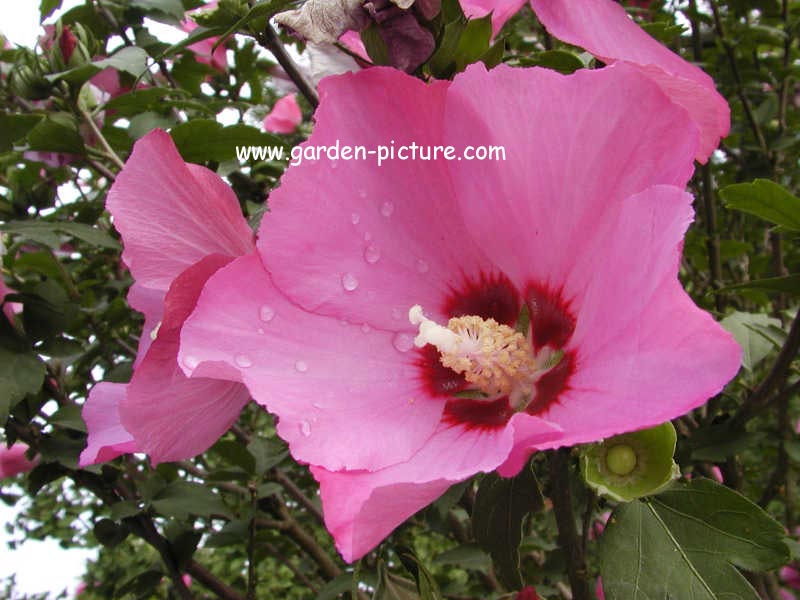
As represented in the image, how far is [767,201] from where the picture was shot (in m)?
0.75

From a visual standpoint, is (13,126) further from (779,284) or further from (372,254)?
(779,284)

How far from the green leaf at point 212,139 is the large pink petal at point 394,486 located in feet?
1.76

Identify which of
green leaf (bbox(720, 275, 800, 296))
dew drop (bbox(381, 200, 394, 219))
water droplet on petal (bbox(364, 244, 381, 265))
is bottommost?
green leaf (bbox(720, 275, 800, 296))

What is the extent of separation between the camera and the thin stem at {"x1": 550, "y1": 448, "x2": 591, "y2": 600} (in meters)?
0.71

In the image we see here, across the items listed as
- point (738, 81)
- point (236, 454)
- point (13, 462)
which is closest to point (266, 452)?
point (236, 454)

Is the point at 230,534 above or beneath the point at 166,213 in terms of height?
beneath

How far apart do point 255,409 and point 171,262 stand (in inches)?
56.4

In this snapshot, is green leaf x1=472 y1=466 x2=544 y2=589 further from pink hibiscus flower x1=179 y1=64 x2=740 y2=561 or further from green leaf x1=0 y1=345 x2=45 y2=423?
green leaf x1=0 y1=345 x2=45 y2=423

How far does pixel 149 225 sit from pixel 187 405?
161 millimetres

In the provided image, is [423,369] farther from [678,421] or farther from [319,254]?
[678,421]

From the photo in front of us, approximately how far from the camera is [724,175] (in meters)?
2.03

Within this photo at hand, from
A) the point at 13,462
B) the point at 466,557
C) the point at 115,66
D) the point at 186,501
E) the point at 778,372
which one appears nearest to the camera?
the point at 778,372

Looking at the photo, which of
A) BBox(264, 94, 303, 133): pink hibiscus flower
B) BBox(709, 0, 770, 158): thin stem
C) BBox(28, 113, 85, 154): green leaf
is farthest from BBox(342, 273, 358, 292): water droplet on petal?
BBox(709, 0, 770, 158): thin stem

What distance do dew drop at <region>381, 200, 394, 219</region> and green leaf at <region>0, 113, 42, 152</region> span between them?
59 cm
